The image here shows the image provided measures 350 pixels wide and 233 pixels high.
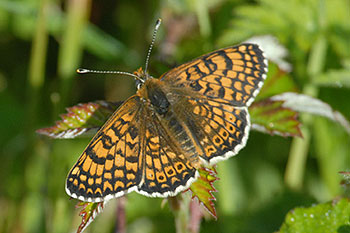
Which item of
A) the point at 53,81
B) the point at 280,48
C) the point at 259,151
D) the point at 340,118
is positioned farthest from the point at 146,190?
the point at 53,81

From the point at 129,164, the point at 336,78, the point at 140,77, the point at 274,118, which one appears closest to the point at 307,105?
the point at 274,118

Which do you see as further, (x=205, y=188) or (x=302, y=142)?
(x=302, y=142)

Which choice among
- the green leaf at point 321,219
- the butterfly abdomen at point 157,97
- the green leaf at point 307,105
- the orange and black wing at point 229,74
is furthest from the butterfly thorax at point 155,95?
the green leaf at point 321,219

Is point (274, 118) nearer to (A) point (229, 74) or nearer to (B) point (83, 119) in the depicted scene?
(A) point (229, 74)

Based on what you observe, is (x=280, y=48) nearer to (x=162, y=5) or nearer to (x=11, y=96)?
(x=162, y=5)

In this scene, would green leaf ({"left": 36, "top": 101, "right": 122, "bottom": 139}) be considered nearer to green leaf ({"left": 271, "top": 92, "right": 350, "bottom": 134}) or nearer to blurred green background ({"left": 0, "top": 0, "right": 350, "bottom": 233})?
blurred green background ({"left": 0, "top": 0, "right": 350, "bottom": 233})

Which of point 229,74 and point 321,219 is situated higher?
point 229,74
